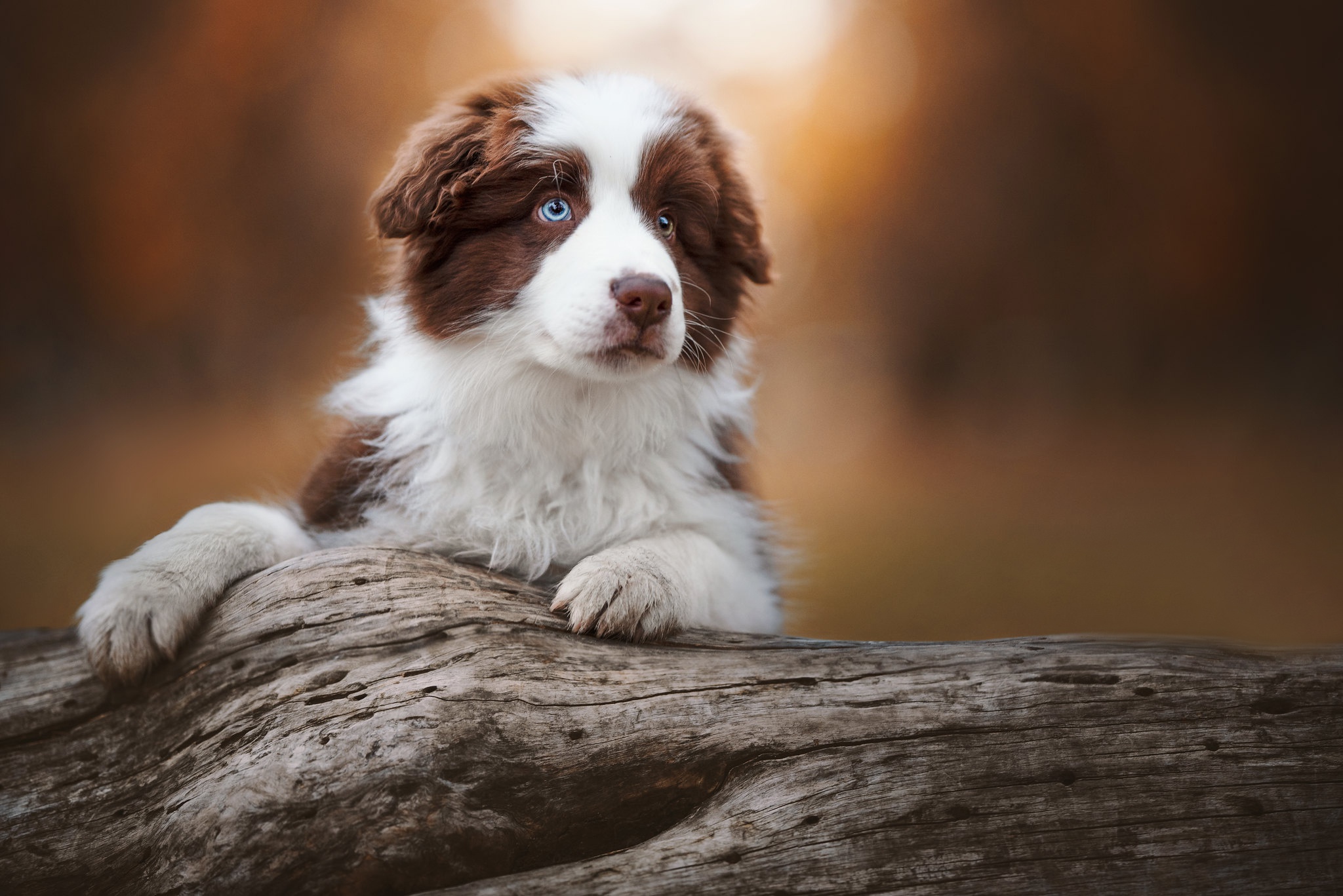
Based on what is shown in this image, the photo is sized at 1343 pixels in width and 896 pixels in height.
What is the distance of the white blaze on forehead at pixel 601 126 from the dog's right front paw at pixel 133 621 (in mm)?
1560

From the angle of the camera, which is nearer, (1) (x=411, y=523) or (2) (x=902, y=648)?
(2) (x=902, y=648)

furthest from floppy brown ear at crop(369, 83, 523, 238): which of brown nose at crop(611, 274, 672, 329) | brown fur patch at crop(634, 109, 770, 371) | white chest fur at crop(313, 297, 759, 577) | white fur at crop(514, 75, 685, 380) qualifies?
brown nose at crop(611, 274, 672, 329)

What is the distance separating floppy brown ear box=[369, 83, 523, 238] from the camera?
2820 millimetres

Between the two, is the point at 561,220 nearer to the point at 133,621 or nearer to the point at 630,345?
the point at 630,345

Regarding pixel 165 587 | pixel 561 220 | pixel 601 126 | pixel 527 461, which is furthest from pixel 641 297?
pixel 165 587

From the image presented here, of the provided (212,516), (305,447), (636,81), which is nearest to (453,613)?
(212,516)

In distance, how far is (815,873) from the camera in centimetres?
220

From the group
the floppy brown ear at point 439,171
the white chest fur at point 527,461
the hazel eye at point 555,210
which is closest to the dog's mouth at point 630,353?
the white chest fur at point 527,461

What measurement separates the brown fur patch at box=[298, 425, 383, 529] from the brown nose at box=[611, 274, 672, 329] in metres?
1.06

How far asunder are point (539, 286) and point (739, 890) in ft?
5.33

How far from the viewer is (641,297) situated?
2506mm

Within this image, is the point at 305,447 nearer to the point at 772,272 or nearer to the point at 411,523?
the point at 411,523

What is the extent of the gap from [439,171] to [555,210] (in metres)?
0.35

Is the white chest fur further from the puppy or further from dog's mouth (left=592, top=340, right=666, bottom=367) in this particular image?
dog's mouth (left=592, top=340, right=666, bottom=367)
